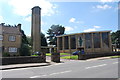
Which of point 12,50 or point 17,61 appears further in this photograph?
point 12,50

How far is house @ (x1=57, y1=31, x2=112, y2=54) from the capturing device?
56.2 meters

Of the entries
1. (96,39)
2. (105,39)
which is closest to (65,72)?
(96,39)

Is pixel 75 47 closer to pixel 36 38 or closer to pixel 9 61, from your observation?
pixel 36 38

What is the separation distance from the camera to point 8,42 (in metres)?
35.2

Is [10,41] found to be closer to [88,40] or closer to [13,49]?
[13,49]

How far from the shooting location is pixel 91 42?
57969 millimetres

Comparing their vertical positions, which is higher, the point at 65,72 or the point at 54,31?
the point at 54,31

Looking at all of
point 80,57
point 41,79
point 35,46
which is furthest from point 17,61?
point 35,46

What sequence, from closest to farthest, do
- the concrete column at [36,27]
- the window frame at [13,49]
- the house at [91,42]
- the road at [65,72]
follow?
1. the road at [65,72]
2. the window frame at [13,49]
3. the house at [91,42]
4. the concrete column at [36,27]

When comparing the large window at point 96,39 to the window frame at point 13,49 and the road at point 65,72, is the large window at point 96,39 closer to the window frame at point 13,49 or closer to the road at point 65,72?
the window frame at point 13,49

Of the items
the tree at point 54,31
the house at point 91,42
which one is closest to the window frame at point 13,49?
the house at point 91,42

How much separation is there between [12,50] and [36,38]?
Result: 24.5 m

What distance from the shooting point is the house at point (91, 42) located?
184 feet

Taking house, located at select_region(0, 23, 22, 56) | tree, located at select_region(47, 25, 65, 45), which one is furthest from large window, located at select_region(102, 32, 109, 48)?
tree, located at select_region(47, 25, 65, 45)
